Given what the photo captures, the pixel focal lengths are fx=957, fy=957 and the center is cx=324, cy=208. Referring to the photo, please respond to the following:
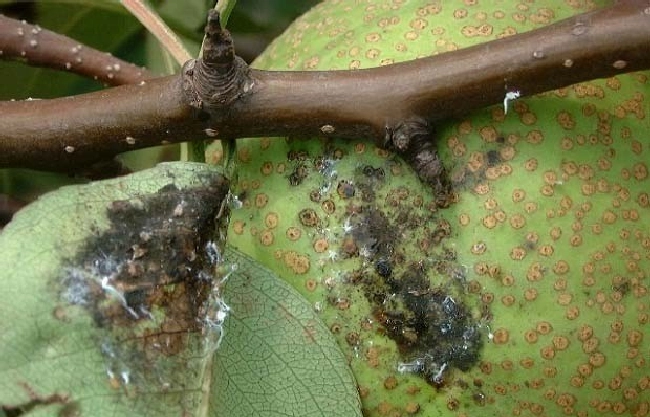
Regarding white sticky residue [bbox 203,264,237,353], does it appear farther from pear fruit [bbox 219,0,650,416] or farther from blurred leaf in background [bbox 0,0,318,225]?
blurred leaf in background [bbox 0,0,318,225]

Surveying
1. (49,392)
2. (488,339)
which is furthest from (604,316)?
(49,392)

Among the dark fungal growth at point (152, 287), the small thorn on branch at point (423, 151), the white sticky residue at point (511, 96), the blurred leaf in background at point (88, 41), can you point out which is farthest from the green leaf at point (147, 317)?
the blurred leaf in background at point (88, 41)

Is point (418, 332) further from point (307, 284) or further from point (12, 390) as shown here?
point (12, 390)

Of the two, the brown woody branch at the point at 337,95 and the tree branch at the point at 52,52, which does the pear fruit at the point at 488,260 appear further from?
the tree branch at the point at 52,52

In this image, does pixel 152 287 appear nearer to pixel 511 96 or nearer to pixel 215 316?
pixel 215 316

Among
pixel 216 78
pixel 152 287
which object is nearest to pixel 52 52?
pixel 216 78

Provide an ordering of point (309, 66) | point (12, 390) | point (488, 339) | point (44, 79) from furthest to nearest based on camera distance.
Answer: point (44, 79) < point (309, 66) < point (488, 339) < point (12, 390)

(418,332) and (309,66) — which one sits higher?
(309,66)

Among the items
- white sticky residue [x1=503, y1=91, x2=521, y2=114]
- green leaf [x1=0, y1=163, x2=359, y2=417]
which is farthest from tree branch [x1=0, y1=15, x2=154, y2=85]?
white sticky residue [x1=503, y1=91, x2=521, y2=114]
